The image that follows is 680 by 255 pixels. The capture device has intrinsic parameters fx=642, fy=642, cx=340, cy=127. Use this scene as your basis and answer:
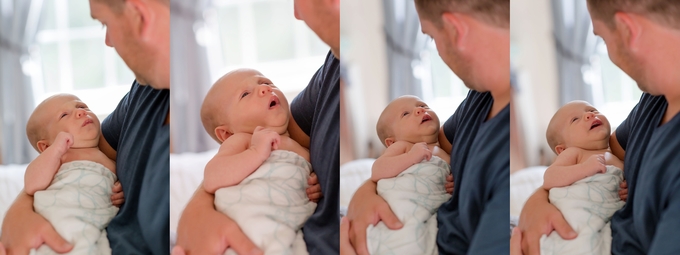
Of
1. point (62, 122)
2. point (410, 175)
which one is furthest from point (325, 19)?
point (62, 122)

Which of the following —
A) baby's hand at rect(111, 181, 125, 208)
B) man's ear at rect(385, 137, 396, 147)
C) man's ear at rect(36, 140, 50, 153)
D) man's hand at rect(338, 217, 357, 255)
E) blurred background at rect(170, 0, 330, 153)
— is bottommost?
man's hand at rect(338, 217, 357, 255)

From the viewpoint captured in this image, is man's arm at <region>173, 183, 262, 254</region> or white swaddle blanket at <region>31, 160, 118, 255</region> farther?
white swaddle blanket at <region>31, 160, 118, 255</region>

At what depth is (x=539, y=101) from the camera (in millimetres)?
1578

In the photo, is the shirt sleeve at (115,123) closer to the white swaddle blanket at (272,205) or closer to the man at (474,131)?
the white swaddle blanket at (272,205)

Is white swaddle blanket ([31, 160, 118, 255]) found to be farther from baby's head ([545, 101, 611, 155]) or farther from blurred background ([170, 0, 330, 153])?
baby's head ([545, 101, 611, 155])

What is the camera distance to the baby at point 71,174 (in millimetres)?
1697

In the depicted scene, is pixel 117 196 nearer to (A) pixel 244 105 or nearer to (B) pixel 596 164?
(A) pixel 244 105

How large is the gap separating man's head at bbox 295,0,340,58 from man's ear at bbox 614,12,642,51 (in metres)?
0.68

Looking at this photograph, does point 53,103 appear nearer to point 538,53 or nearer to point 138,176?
point 138,176

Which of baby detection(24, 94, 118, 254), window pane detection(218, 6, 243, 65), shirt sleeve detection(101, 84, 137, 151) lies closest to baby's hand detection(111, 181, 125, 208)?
baby detection(24, 94, 118, 254)

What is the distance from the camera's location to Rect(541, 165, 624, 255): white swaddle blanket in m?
1.49

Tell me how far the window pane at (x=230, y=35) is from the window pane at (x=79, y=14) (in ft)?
1.36

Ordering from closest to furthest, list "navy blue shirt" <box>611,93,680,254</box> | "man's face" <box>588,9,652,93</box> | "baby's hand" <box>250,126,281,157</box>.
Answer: "navy blue shirt" <box>611,93,680,254</box> < "man's face" <box>588,9,652,93</box> < "baby's hand" <box>250,126,281,157</box>

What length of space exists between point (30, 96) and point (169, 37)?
1.57ft
